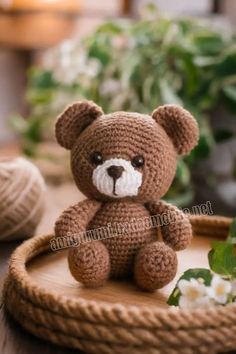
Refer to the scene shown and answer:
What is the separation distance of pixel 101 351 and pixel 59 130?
0.22 meters

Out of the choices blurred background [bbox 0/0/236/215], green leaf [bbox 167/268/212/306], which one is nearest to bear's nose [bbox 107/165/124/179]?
green leaf [bbox 167/268/212/306]

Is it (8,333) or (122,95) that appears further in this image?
(122,95)

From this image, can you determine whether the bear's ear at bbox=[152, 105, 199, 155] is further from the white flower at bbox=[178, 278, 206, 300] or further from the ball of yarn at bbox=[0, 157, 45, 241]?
Result: the ball of yarn at bbox=[0, 157, 45, 241]

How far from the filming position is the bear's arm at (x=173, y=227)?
Answer: 1.75ft

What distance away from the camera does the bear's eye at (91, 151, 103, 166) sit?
51 centimetres

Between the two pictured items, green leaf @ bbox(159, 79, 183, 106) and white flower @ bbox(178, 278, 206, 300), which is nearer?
white flower @ bbox(178, 278, 206, 300)

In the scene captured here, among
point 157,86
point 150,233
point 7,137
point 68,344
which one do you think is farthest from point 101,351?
point 7,137

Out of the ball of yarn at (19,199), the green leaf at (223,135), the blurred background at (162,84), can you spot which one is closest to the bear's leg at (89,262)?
the ball of yarn at (19,199)

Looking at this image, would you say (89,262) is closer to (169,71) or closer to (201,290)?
(201,290)

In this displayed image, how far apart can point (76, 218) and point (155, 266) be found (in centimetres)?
8

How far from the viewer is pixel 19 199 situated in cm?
74

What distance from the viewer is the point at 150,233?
543 millimetres

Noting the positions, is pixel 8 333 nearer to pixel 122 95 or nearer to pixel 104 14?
pixel 122 95

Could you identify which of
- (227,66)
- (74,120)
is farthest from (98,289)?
(227,66)
